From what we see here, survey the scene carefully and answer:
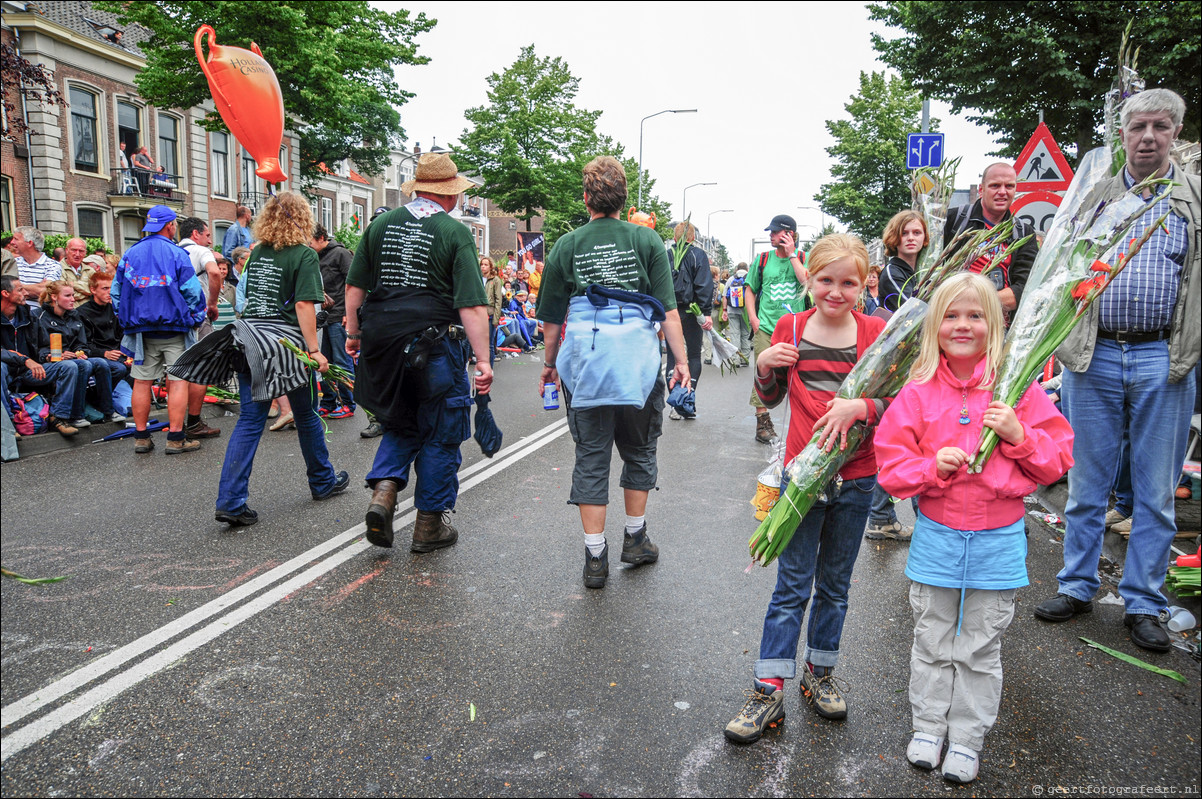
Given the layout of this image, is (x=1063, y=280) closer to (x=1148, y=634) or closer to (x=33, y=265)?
(x=1148, y=634)

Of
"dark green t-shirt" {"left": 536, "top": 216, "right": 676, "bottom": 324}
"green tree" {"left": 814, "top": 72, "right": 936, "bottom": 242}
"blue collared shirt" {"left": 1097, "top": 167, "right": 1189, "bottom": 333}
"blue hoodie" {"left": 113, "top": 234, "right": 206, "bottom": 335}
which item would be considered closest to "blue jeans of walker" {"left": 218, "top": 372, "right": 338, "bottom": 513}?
"dark green t-shirt" {"left": 536, "top": 216, "right": 676, "bottom": 324}

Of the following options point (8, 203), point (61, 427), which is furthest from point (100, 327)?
point (8, 203)

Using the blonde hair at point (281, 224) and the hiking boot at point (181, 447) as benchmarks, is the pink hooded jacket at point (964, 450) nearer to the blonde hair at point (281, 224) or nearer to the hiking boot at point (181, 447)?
the blonde hair at point (281, 224)

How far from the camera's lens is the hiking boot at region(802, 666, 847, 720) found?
3.07 metres

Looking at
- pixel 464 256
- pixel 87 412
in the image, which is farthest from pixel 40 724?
pixel 87 412

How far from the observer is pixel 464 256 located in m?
4.67

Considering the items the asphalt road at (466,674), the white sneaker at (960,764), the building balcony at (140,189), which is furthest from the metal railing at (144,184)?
the white sneaker at (960,764)

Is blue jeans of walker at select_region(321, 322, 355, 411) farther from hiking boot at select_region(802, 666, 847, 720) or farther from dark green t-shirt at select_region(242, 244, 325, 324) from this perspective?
hiking boot at select_region(802, 666, 847, 720)

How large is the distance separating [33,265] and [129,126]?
23.0 metres

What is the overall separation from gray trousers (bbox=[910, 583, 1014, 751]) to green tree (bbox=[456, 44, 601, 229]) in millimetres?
39846

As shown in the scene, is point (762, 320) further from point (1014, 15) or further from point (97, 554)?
point (1014, 15)

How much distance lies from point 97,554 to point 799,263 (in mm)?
5827

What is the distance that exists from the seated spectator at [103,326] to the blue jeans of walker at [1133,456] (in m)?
8.35

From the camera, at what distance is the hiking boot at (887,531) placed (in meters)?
5.37
